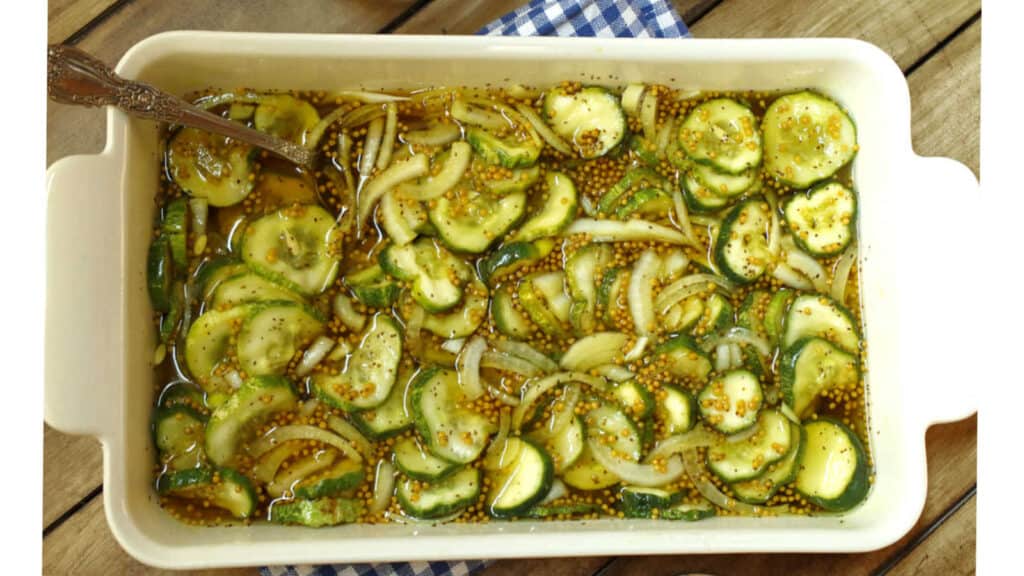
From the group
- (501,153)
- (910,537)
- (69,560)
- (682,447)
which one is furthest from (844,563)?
(69,560)

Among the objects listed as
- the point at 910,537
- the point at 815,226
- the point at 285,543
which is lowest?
the point at 910,537

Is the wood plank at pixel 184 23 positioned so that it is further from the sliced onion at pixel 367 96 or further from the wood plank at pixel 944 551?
the wood plank at pixel 944 551

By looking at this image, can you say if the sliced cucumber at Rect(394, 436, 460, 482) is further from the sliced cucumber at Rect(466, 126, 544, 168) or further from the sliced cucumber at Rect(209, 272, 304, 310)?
the sliced cucumber at Rect(466, 126, 544, 168)

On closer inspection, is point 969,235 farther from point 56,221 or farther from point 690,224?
point 56,221

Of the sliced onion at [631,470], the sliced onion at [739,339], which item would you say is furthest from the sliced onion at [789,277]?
the sliced onion at [631,470]

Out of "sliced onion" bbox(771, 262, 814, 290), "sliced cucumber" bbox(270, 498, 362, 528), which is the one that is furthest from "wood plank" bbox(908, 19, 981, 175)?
"sliced cucumber" bbox(270, 498, 362, 528)

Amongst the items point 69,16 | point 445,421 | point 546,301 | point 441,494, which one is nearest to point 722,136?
point 546,301
